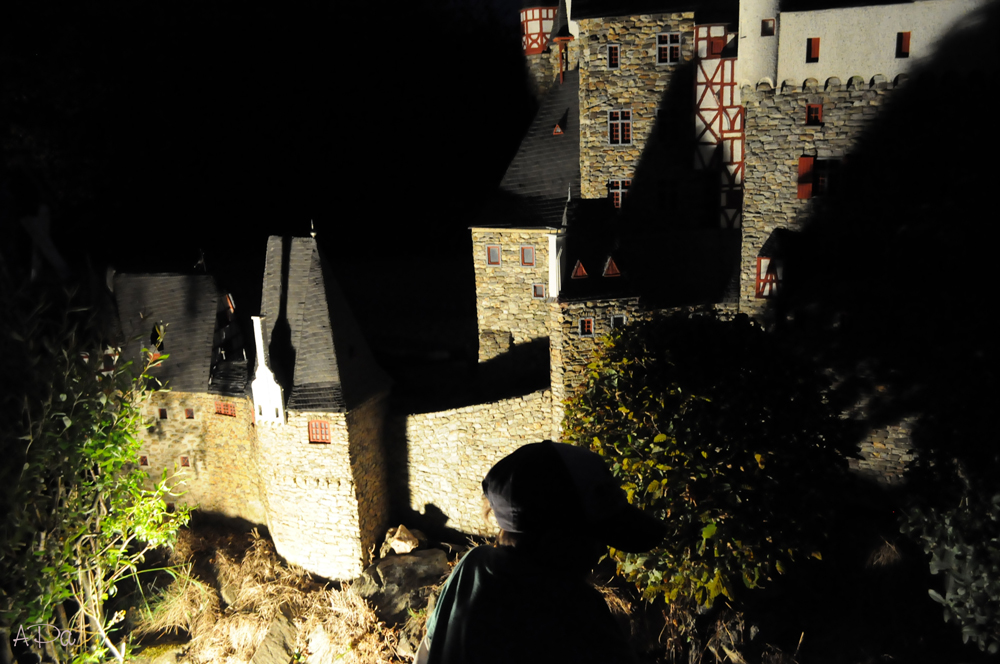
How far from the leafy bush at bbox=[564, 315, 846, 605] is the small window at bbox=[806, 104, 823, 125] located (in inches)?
182

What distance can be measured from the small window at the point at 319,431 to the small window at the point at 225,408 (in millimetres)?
2691

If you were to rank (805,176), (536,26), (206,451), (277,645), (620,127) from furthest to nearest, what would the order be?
(536,26), (620,127), (206,451), (277,645), (805,176)

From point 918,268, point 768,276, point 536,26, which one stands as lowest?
point 768,276

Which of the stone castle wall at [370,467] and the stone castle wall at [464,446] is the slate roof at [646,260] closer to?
the stone castle wall at [464,446]

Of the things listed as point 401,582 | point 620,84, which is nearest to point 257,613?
point 401,582

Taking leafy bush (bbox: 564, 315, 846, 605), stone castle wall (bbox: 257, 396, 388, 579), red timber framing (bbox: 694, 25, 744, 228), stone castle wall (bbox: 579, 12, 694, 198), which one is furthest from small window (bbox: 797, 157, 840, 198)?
stone castle wall (bbox: 257, 396, 388, 579)

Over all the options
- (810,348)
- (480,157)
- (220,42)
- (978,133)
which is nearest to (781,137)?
(978,133)

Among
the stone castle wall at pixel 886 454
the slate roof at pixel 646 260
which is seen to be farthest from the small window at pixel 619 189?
the stone castle wall at pixel 886 454

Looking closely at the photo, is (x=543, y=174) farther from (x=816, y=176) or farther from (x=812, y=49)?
(x=812, y=49)

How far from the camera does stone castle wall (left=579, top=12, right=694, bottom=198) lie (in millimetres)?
A: 17984

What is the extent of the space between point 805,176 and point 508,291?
7.67m

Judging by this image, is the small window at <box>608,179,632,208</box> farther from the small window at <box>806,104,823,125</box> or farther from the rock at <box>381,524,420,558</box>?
the rock at <box>381,524,420,558</box>

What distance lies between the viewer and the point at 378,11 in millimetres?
27031

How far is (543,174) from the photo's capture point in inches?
757
